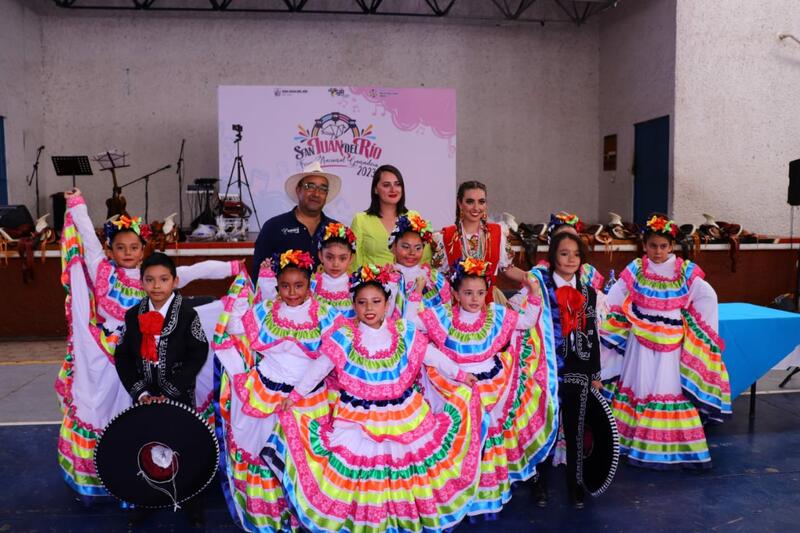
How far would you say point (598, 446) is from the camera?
3457 mm

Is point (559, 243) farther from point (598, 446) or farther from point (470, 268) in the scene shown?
point (598, 446)

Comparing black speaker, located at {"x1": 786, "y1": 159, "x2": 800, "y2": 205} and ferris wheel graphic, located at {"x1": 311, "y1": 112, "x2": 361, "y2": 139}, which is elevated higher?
ferris wheel graphic, located at {"x1": 311, "y1": 112, "x2": 361, "y2": 139}

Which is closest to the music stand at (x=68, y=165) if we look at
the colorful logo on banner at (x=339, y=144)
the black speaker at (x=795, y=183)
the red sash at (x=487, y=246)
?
the colorful logo on banner at (x=339, y=144)

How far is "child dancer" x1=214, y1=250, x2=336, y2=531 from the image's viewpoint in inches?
129

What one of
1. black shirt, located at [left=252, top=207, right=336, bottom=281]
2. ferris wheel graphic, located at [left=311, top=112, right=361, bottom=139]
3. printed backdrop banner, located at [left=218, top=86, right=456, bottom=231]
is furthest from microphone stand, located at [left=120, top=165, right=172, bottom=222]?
black shirt, located at [left=252, top=207, right=336, bottom=281]

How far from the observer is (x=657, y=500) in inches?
142

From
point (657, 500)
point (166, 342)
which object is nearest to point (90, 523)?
point (166, 342)

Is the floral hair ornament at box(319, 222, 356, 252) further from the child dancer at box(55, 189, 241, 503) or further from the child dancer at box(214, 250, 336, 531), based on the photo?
the child dancer at box(55, 189, 241, 503)

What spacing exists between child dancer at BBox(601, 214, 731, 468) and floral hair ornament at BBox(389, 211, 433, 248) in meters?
1.35

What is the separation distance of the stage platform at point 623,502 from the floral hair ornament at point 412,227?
57.0 inches

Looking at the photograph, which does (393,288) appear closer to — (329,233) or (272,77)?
(329,233)

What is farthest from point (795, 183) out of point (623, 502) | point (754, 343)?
point (623, 502)

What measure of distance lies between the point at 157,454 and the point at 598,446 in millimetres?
2068

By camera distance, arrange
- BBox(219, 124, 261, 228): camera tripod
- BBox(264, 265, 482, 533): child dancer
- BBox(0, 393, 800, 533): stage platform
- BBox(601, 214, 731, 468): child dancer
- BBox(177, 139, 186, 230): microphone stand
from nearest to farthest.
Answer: BBox(264, 265, 482, 533): child dancer < BBox(0, 393, 800, 533): stage platform < BBox(601, 214, 731, 468): child dancer < BBox(219, 124, 261, 228): camera tripod < BBox(177, 139, 186, 230): microphone stand
